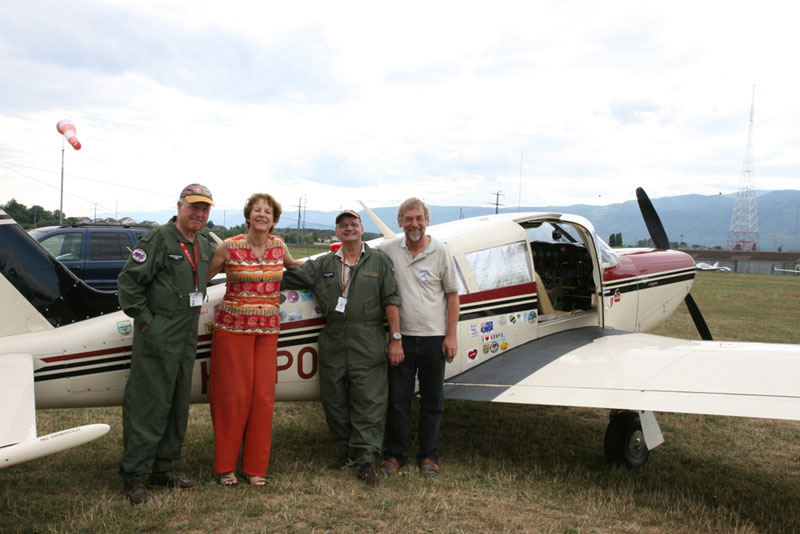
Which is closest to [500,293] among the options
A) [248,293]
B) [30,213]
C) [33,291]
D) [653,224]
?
[248,293]

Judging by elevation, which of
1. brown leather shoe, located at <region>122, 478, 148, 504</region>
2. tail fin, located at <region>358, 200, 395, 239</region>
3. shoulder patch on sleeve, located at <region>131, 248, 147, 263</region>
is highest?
tail fin, located at <region>358, 200, 395, 239</region>

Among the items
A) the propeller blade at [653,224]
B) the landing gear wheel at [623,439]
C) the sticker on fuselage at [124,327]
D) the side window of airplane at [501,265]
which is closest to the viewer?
the sticker on fuselage at [124,327]

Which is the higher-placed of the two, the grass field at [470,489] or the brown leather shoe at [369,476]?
the brown leather shoe at [369,476]

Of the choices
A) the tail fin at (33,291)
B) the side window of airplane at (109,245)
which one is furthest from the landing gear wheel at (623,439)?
the side window of airplane at (109,245)

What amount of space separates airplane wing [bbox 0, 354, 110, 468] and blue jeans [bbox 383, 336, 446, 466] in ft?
7.35

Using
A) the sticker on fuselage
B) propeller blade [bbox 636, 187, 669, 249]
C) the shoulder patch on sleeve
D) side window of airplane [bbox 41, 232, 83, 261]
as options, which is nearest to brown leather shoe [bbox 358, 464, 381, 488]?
the sticker on fuselage

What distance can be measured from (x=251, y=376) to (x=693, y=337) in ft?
34.8

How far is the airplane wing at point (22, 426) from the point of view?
269 centimetres

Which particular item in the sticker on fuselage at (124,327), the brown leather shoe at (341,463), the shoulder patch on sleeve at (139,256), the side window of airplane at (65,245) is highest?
the shoulder patch on sleeve at (139,256)

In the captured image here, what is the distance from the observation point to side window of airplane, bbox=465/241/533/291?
5.26 m

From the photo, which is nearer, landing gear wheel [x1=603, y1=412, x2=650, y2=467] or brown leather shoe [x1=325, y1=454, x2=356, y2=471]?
brown leather shoe [x1=325, y1=454, x2=356, y2=471]

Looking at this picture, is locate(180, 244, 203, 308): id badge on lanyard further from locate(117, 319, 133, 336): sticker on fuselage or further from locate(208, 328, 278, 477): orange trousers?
locate(117, 319, 133, 336): sticker on fuselage

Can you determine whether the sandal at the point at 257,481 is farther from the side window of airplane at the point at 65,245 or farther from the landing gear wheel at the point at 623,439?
the side window of airplane at the point at 65,245

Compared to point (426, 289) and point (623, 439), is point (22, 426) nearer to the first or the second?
point (426, 289)
